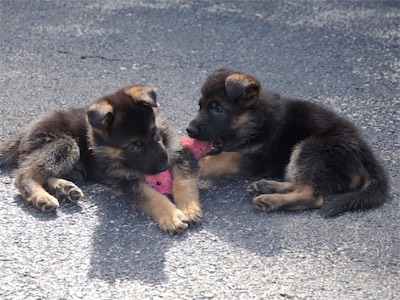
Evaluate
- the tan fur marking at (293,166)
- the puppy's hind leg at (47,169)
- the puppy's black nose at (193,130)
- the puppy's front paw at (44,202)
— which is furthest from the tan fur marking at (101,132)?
the tan fur marking at (293,166)

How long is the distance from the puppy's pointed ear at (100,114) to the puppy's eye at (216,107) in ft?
2.97

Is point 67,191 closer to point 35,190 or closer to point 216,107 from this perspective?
point 35,190

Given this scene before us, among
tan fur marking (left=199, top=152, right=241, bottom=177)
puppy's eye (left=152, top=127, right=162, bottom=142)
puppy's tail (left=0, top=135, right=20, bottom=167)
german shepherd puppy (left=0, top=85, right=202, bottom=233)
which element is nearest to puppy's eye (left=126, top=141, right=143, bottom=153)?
german shepherd puppy (left=0, top=85, right=202, bottom=233)

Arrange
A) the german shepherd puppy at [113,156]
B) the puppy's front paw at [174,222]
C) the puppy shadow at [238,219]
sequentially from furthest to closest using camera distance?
the german shepherd puppy at [113,156], the puppy's front paw at [174,222], the puppy shadow at [238,219]

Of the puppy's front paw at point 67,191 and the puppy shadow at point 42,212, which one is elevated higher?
the puppy's front paw at point 67,191

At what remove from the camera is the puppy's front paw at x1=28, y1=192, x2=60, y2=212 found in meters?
5.29

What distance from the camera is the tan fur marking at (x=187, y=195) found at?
17.2 ft

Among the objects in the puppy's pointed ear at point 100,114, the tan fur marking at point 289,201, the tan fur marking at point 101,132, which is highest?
the puppy's pointed ear at point 100,114

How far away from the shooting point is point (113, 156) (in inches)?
220

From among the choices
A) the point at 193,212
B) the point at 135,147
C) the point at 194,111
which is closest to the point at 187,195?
the point at 193,212

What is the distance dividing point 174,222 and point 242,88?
4.05ft

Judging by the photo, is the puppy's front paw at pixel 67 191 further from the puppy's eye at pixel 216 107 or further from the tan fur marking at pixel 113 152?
the puppy's eye at pixel 216 107

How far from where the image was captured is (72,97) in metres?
7.36

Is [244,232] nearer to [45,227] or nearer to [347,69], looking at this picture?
[45,227]
